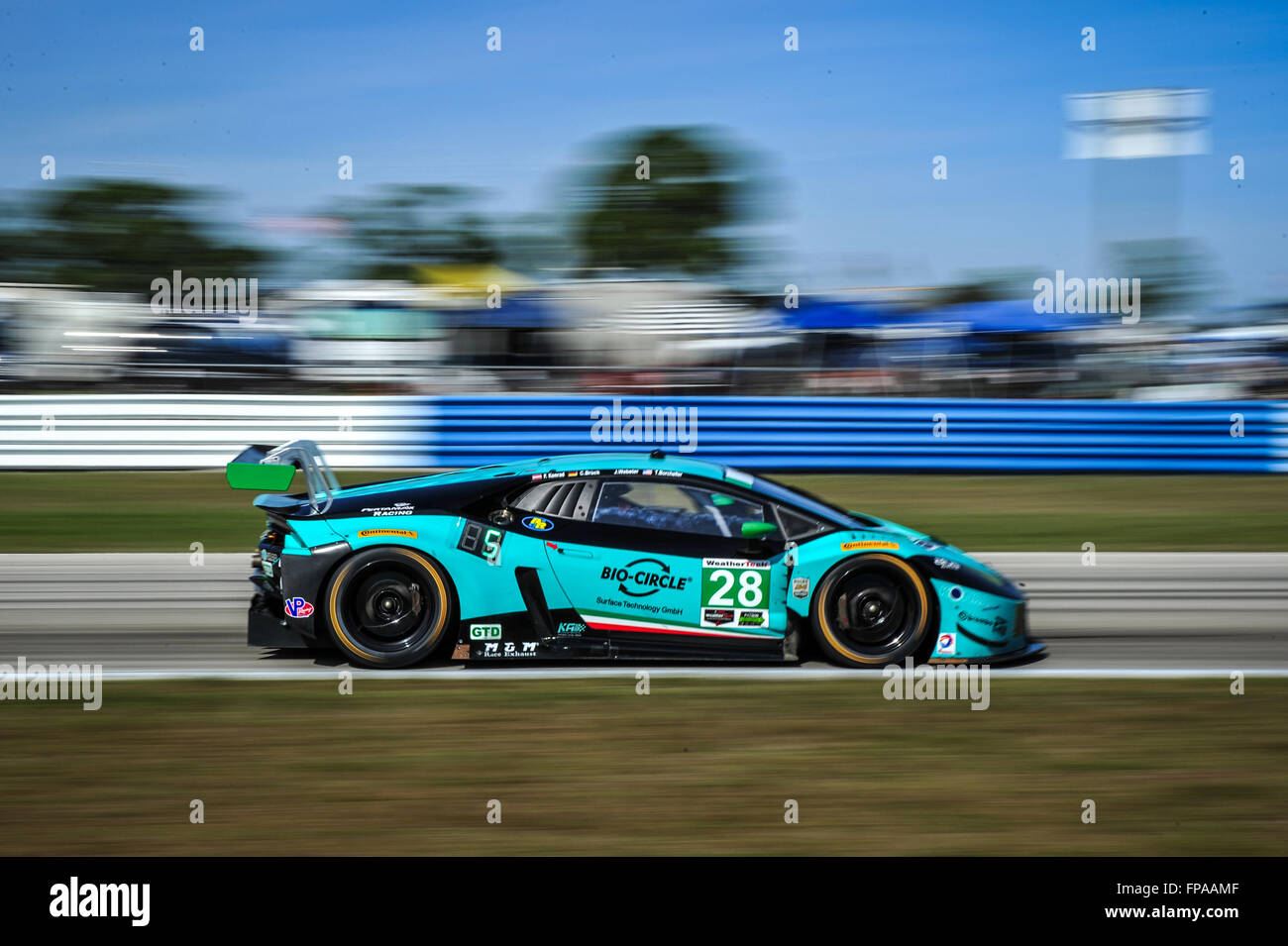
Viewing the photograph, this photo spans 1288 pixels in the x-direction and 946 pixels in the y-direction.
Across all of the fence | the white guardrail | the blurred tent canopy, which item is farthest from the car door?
the blurred tent canopy

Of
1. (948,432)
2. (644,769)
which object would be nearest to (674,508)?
(644,769)

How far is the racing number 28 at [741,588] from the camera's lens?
621 cm

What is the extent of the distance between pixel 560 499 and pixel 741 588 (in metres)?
1.01

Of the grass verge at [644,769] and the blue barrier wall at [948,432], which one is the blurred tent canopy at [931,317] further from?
the grass verge at [644,769]

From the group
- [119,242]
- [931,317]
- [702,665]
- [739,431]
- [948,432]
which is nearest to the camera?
[702,665]

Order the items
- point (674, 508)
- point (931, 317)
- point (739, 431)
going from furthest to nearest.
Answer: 1. point (931, 317)
2. point (739, 431)
3. point (674, 508)

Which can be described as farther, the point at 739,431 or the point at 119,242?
the point at 119,242

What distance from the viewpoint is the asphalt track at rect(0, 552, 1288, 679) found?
6594mm

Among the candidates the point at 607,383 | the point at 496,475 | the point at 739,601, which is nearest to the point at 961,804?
the point at 739,601

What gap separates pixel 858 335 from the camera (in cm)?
2069

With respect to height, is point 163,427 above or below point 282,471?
Answer: above

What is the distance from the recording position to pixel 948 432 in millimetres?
15047

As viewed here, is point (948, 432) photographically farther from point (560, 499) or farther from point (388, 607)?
point (388, 607)

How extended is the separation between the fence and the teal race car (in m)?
8.19
